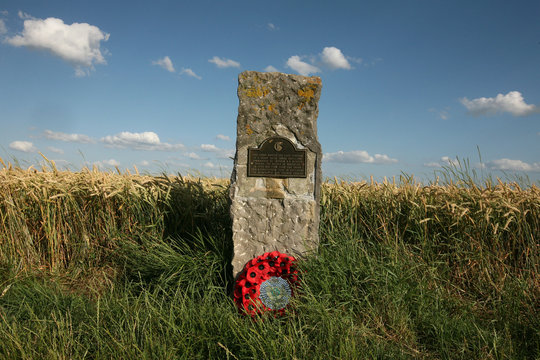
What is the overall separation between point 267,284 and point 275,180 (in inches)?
40.1

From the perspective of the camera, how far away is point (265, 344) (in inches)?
105

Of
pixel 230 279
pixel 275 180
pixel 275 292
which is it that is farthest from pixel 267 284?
pixel 275 180

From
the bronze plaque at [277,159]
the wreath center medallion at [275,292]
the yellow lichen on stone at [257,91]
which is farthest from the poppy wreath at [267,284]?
the yellow lichen on stone at [257,91]

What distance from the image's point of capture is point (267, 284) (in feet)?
11.4

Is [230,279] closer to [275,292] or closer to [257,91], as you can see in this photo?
[275,292]

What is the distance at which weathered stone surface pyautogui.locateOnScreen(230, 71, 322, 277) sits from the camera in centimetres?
381

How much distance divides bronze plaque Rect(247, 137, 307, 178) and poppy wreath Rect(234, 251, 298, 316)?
802mm

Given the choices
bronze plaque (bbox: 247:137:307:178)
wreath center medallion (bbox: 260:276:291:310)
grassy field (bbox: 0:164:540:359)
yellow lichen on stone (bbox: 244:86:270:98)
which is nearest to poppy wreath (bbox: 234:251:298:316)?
wreath center medallion (bbox: 260:276:291:310)

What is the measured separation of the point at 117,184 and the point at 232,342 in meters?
2.66

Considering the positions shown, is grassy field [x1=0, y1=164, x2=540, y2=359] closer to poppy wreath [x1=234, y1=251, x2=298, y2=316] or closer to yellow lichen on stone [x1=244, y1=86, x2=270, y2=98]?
poppy wreath [x1=234, y1=251, x2=298, y2=316]

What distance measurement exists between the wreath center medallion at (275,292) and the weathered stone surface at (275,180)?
0.41m

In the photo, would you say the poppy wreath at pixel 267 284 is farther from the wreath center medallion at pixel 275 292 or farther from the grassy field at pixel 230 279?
the grassy field at pixel 230 279

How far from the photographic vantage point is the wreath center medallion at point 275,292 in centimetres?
334

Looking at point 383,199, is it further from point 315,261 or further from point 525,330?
point 525,330
